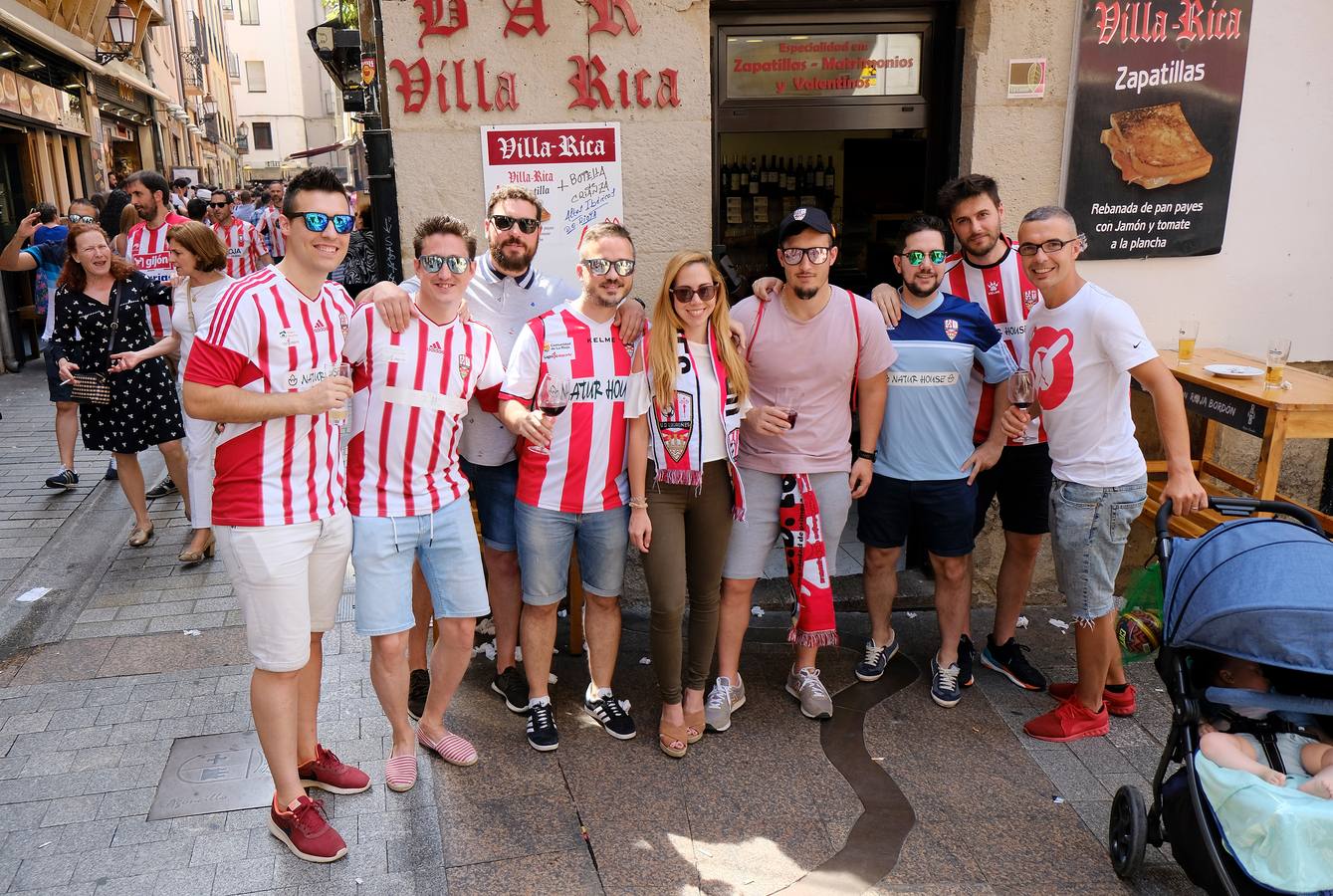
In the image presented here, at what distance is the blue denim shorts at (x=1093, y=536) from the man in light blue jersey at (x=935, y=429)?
0.42 metres

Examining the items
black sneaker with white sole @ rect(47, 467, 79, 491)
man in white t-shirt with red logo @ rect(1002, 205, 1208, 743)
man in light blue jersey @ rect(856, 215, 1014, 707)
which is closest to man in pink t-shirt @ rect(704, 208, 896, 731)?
man in light blue jersey @ rect(856, 215, 1014, 707)

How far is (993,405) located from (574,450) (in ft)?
6.10

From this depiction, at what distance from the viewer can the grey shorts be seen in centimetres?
392

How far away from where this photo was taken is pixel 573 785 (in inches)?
141

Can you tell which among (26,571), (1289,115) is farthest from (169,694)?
(1289,115)

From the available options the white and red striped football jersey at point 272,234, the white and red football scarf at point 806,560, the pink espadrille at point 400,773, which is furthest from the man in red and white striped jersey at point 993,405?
the white and red striped football jersey at point 272,234

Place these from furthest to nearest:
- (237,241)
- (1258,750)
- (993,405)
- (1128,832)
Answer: (237,241)
(993,405)
(1128,832)
(1258,750)

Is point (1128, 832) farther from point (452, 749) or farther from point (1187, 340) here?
point (1187, 340)

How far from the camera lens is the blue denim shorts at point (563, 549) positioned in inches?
145

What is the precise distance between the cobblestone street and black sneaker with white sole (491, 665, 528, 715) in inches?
2.6

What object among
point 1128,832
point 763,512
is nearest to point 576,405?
point 763,512

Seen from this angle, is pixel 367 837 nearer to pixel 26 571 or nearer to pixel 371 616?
pixel 371 616

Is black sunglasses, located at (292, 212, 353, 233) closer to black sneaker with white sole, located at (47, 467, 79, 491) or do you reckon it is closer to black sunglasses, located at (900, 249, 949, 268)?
black sunglasses, located at (900, 249, 949, 268)

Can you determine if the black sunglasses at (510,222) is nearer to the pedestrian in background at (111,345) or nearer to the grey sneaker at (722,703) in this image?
the grey sneaker at (722,703)
